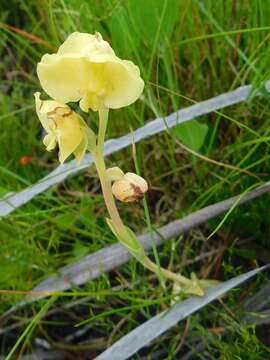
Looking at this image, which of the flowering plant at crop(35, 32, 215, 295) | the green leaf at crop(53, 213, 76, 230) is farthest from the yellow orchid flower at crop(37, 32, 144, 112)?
the green leaf at crop(53, 213, 76, 230)

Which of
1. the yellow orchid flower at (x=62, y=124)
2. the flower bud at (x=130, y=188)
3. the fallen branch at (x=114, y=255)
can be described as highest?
the yellow orchid flower at (x=62, y=124)

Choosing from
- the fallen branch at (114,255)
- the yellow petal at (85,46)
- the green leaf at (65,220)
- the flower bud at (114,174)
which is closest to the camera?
the yellow petal at (85,46)

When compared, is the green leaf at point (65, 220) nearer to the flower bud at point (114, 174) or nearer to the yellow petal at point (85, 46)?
the flower bud at point (114, 174)

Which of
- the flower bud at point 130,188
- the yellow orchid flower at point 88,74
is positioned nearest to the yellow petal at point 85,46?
the yellow orchid flower at point 88,74

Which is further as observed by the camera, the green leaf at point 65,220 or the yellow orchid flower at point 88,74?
the green leaf at point 65,220

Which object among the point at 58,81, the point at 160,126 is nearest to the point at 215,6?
the point at 160,126

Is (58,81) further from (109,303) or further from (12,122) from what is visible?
(12,122)

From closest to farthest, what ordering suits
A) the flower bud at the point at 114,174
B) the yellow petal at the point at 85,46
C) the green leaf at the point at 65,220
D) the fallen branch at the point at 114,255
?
the yellow petal at the point at 85,46 < the flower bud at the point at 114,174 < the fallen branch at the point at 114,255 < the green leaf at the point at 65,220

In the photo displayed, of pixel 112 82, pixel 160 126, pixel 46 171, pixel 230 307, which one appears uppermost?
pixel 112 82

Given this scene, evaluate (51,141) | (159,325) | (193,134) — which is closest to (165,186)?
(193,134)
